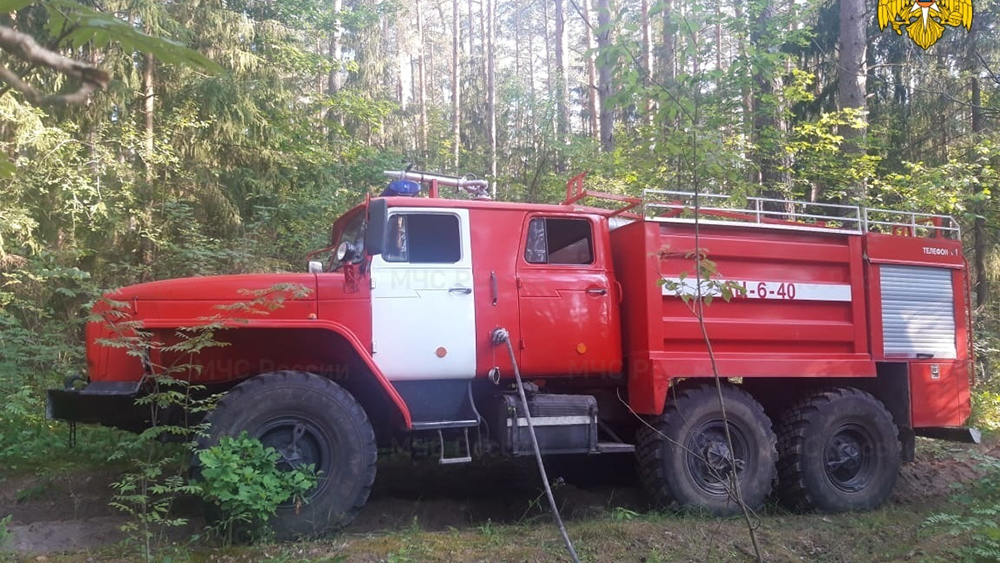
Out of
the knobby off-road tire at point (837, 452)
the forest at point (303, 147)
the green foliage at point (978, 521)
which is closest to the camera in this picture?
the green foliage at point (978, 521)

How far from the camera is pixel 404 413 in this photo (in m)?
5.22

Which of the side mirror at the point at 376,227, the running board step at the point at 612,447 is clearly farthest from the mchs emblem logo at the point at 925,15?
the side mirror at the point at 376,227

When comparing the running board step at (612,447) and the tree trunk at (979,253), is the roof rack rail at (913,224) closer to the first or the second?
the running board step at (612,447)

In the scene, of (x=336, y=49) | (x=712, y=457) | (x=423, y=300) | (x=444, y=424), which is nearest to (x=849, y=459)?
(x=712, y=457)

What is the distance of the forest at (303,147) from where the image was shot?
7.29 meters

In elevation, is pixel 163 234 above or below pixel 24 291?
above

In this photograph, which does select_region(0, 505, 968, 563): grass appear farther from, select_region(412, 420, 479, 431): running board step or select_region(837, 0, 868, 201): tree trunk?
Result: select_region(837, 0, 868, 201): tree trunk

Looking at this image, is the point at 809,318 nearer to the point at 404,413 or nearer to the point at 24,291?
the point at 404,413

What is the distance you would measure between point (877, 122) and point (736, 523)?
38.3ft

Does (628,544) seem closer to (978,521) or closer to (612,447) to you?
(612,447)

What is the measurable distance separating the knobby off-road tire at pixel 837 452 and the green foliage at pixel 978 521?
2.26ft

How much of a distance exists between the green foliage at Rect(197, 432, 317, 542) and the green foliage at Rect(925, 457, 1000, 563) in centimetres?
427

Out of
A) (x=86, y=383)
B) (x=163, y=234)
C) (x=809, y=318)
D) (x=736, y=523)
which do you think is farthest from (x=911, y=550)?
(x=163, y=234)

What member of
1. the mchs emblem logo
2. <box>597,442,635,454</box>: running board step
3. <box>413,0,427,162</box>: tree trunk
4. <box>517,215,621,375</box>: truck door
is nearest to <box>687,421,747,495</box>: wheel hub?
<box>597,442,635,454</box>: running board step
